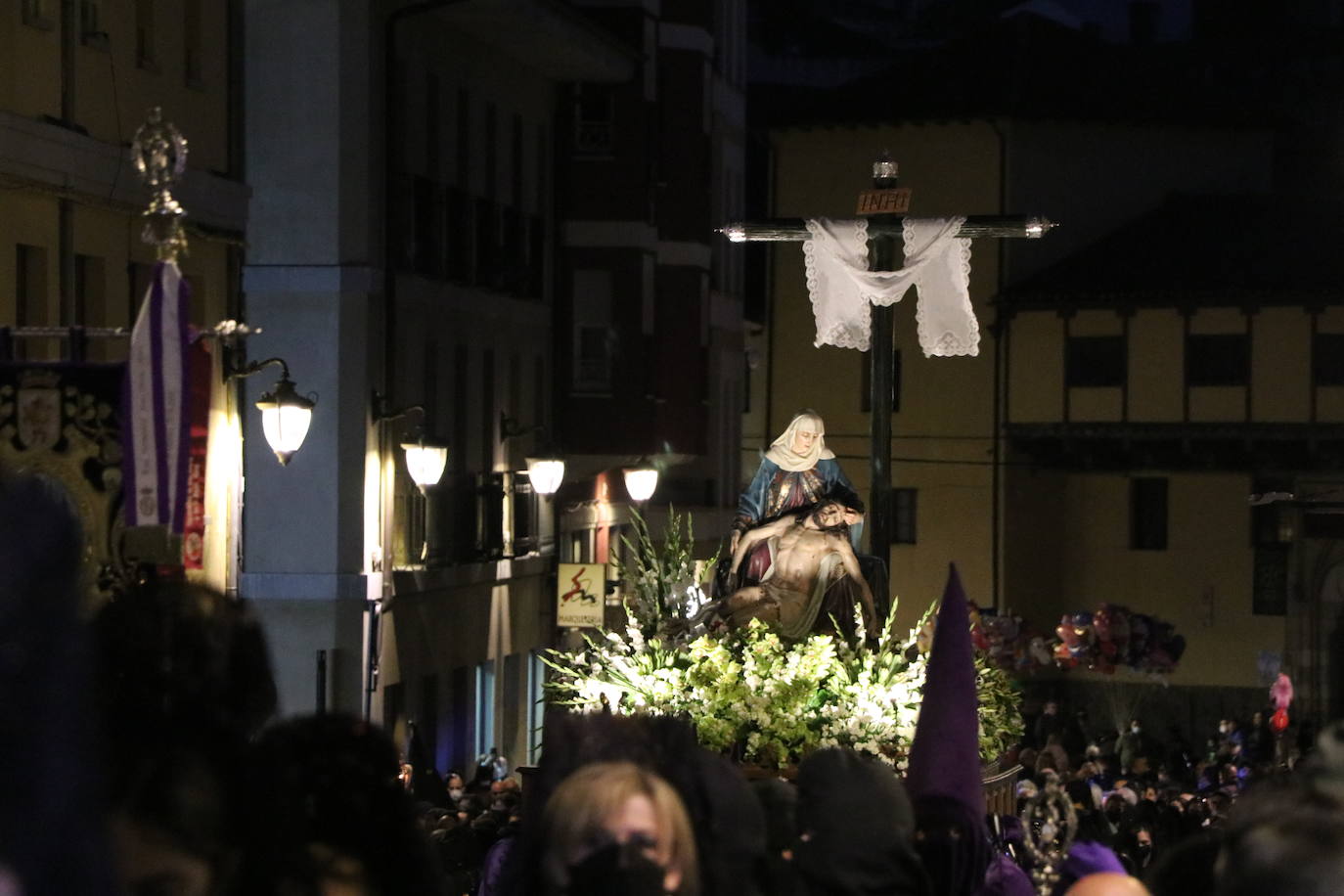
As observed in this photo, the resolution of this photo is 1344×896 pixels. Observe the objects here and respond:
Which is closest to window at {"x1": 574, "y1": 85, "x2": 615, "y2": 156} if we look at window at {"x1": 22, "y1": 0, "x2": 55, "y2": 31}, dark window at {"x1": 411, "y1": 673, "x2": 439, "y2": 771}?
dark window at {"x1": 411, "y1": 673, "x2": 439, "y2": 771}

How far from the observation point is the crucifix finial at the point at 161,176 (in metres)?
10.2

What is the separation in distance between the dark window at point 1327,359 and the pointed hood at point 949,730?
39976mm

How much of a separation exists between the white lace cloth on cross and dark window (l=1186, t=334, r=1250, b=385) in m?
32.0

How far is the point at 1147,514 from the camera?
50.0 m

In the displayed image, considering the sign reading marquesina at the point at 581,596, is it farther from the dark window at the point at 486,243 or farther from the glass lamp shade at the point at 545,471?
the dark window at the point at 486,243

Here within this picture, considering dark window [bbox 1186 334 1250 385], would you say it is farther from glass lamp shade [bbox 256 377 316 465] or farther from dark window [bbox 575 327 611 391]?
glass lamp shade [bbox 256 377 316 465]

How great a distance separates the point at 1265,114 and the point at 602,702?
41.7 m

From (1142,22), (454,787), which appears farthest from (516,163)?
(1142,22)

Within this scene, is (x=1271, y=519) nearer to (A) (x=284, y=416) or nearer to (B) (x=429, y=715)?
(B) (x=429, y=715)

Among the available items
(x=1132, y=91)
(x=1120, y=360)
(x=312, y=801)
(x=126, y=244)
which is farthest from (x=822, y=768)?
(x=1132, y=91)

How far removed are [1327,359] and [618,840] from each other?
142ft

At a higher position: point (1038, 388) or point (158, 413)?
point (1038, 388)

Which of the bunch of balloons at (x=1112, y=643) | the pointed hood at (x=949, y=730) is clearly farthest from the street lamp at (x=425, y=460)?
the pointed hood at (x=949, y=730)

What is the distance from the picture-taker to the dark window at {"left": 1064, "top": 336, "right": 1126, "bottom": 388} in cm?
4894
